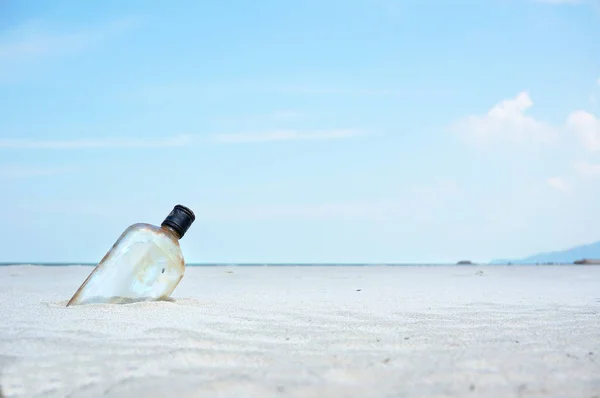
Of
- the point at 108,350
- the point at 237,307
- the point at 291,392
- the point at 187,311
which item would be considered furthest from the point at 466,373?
the point at 237,307

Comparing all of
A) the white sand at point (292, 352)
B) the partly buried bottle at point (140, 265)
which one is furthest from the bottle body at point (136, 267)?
the white sand at point (292, 352)

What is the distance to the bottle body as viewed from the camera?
3543 mm

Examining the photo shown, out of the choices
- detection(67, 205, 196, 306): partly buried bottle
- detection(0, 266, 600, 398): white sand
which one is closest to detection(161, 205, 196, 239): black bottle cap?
detection(67, 205, 196, 306): partly buried bottle

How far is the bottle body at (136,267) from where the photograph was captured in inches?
139

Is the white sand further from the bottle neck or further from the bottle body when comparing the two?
the bottle neck

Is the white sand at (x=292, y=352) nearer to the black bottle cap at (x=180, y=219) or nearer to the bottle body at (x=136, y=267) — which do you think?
the bottle body at (x=136, y=267)

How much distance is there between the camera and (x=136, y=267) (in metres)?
3.58

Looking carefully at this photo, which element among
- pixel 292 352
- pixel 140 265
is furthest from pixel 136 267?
pixel 292 352

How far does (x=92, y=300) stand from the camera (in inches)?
145

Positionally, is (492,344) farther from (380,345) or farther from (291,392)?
(291,392)

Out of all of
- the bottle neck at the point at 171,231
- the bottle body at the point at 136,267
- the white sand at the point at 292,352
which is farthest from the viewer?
the bottle neck at the point at 171,231

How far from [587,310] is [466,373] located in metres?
2.58

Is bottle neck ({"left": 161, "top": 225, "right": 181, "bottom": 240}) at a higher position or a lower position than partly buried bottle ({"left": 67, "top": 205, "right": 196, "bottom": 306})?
higher

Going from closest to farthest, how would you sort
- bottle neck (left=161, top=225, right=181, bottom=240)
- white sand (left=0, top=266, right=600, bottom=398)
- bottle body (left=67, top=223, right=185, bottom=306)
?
white sand (left=0, top=266, right=600, bottom=398), bottle body (left=67, top=223, right=185, bottom=306), bottle neck (left=161, top=225, right=181, bottom=240)
